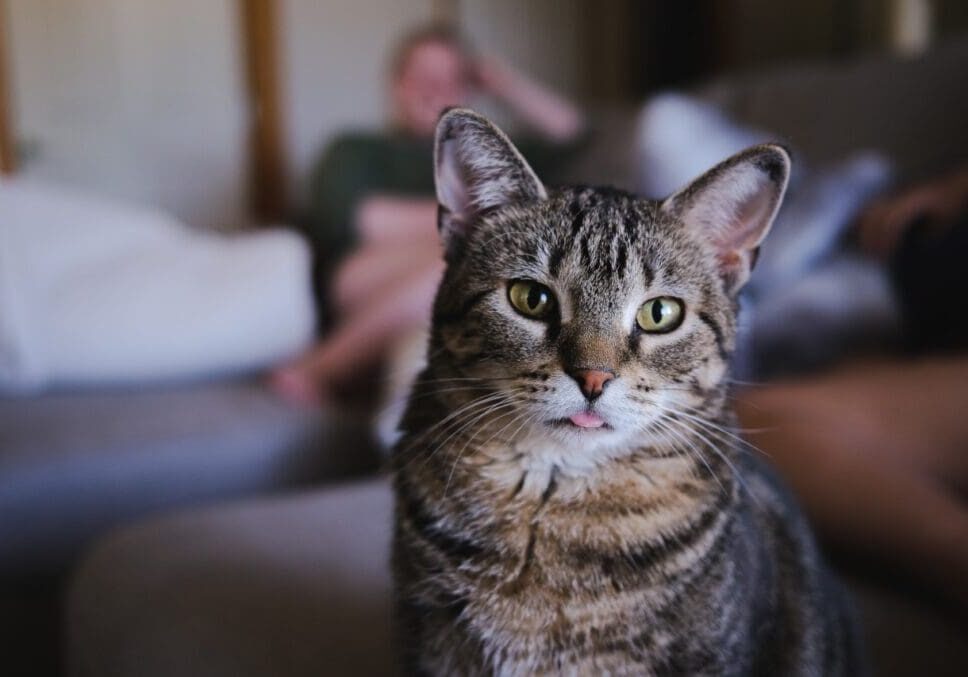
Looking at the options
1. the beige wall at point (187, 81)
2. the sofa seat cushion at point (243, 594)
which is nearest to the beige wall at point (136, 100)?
the beige wall at point (187, 81)

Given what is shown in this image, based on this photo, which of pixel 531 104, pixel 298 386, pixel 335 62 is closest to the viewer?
pixel 298 386

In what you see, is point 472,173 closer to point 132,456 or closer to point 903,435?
point 903,435

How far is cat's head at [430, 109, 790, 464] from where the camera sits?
0.60m

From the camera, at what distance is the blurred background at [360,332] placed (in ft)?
2.77

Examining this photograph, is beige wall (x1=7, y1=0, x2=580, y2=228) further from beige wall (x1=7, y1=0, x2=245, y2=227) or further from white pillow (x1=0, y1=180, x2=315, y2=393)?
white pillow (x1=0, y1=180, x2=315, y2=393)

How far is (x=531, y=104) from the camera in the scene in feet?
7.45

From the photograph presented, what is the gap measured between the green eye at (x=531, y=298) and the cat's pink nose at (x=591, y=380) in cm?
6

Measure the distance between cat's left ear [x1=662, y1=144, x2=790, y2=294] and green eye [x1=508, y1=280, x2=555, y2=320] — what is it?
5.1 inches

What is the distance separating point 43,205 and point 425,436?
4.25ft

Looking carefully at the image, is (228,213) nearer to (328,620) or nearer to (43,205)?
(43,205)

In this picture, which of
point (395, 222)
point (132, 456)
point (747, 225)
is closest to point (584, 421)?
point (747, 225)

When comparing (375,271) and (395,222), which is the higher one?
(395,222)

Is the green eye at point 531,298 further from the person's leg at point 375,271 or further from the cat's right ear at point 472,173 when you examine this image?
the person's leg at point 375,271

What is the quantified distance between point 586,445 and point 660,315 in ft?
0.40
